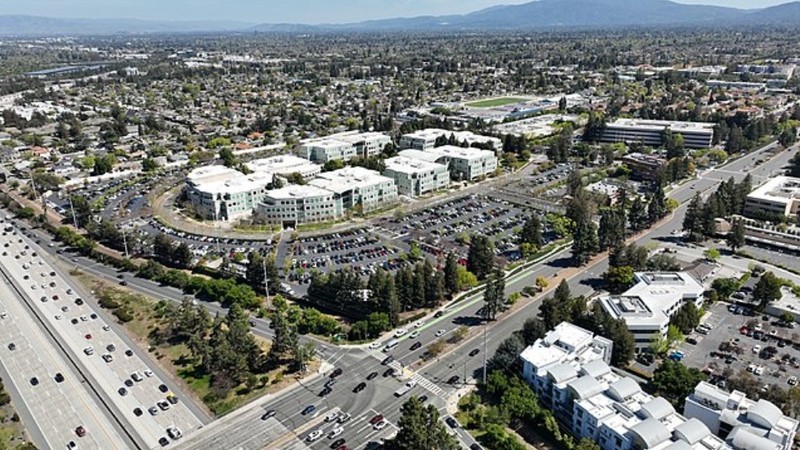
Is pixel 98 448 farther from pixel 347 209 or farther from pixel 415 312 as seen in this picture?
pixel 347 209

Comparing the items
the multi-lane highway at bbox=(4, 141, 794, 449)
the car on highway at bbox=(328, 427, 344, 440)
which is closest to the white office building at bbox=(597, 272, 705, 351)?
the multi-lane highway at bbox=(4, 141, 794, 449)

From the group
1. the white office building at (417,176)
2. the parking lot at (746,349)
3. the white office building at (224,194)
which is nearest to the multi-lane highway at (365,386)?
the parking lot at (746,349)

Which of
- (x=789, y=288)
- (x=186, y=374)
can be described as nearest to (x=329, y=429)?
(x=186, y=374)

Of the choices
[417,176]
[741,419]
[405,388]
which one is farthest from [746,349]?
[417,176]

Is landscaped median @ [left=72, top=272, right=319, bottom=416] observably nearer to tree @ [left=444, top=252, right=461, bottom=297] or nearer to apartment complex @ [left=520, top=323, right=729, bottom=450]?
tree @ [left=444, top=252, right=461, bottom=297]

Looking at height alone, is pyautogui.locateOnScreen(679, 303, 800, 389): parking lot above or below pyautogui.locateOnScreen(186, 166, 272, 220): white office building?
below
